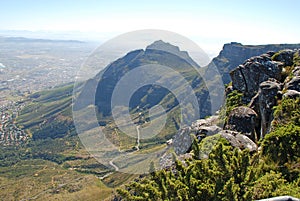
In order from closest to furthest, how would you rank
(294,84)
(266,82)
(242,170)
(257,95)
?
(242,170) < (294,84) < (266,82) < (257,95)

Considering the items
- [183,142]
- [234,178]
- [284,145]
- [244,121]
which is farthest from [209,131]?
[234,178]

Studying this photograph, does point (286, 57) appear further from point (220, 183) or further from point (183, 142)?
point (220, 183)

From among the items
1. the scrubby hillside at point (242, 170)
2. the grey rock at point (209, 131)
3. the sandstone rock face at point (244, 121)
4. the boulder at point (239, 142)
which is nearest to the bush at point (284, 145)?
the scrubby hillside at point (242, 170)

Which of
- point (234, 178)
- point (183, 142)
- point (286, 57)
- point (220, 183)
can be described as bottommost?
point (183, 142)

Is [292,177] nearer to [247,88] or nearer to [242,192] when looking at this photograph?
[242,192]

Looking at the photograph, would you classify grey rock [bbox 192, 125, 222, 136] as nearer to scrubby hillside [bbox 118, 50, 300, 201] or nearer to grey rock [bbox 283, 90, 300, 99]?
scrubby hillside [bbox 118, 50, 300, 201]

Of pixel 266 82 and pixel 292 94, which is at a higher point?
pixel 266 82

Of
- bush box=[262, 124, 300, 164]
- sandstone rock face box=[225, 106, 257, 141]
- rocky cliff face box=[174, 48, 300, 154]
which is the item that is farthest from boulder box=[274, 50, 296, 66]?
bush box=[262, 124, 300, 164]
